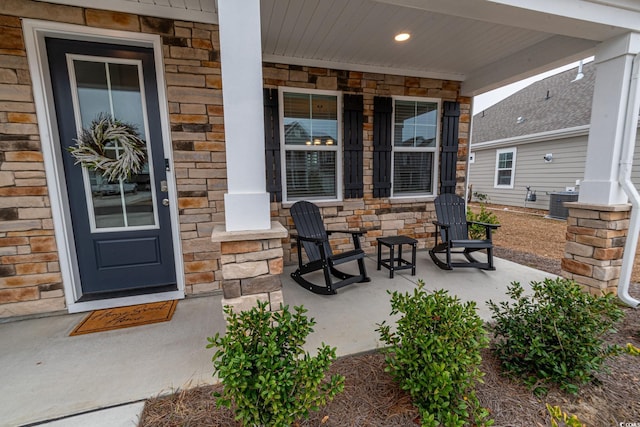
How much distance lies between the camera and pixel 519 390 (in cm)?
153

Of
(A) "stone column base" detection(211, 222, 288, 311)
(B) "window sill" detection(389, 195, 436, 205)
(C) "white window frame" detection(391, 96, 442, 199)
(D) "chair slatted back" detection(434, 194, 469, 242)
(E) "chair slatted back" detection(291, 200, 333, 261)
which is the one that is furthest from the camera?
(B) "window sill" detection(389, 195, 436, 205)

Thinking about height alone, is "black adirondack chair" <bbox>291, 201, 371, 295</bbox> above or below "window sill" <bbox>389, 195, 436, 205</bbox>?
below

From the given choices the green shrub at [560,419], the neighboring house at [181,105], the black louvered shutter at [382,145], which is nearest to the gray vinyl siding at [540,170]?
the neighboring house at [181,105]

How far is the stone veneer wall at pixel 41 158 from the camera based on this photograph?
2088mm

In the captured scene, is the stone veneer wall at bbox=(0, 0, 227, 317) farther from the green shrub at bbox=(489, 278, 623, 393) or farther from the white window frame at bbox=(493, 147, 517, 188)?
the white window frame at bbox=(493, 147, 517, 188)

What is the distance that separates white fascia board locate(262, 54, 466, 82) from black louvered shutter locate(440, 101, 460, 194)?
38 cm

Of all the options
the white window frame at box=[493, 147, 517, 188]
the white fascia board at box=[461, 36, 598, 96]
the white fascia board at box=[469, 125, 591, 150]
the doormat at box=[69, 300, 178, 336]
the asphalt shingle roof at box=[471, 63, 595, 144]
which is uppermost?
the asphalt shingle roof at box=[471, 63, 595, 144]

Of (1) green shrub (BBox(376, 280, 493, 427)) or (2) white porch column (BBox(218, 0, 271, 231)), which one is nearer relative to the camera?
(1) green shrub (BBox(376, 280, 493, 427))

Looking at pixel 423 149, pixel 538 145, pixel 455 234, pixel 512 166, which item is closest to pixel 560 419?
pixel 455 234

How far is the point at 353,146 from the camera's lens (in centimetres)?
371

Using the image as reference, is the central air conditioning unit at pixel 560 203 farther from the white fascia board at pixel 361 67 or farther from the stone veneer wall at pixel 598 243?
the stone veneer wall at pixel 598 243

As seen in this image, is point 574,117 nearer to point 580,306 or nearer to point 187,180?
point 580,306

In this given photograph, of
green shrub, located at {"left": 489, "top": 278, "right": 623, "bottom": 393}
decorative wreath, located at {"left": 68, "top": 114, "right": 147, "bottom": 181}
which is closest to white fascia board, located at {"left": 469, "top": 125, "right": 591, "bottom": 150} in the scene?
green shrub, located at {"left": 489, "top": 278, "right": 623, "bottom": 393}

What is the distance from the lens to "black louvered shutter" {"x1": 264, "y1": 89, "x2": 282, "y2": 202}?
3.26 m
